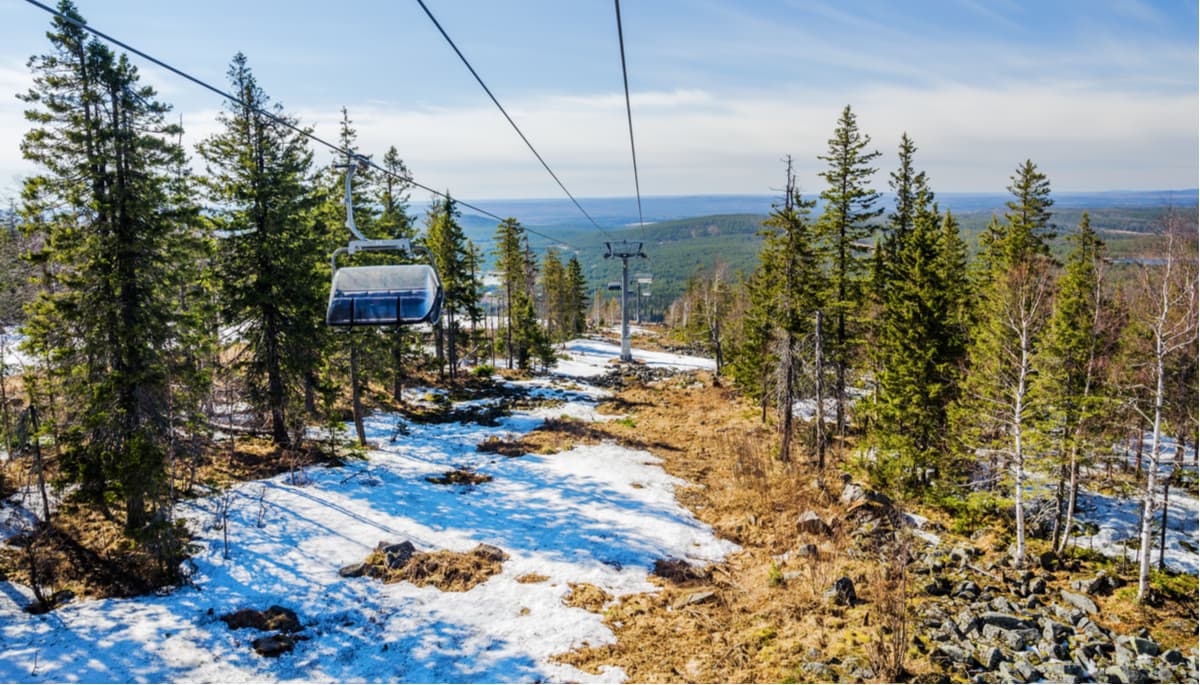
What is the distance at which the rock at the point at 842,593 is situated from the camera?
40.2 ft

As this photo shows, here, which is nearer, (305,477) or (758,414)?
(305,477)

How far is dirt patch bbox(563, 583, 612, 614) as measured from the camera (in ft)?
40.1

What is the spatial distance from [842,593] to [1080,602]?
746 cm

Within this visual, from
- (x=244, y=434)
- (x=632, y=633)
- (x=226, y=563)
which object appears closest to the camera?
(x=632, y=633)

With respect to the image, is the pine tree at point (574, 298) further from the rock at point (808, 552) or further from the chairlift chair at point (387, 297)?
the chairlift chair at point (387, 297)

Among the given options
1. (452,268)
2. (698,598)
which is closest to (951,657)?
(698,598)

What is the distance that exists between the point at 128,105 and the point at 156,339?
17.7 ft

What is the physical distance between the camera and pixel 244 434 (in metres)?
22.5

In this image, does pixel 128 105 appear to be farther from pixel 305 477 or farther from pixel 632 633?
pixel 632 633

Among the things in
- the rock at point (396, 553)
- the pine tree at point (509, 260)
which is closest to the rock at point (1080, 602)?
the rock at point (396, 553)

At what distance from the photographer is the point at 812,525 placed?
16.5 meters

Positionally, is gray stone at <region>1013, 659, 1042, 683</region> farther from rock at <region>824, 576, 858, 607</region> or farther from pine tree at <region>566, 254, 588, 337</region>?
pine tree at <region>566, 254, 588, 337</region>

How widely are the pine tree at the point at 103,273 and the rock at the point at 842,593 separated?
1453cm

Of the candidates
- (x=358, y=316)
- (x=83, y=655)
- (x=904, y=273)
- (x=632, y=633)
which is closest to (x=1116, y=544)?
(x=904, y=273)
